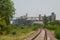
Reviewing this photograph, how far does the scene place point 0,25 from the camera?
3609 centimetres

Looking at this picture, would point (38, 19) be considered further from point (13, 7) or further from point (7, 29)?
point (7, 29)

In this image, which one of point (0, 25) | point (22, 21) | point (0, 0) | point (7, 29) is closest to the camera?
point (0, 25)

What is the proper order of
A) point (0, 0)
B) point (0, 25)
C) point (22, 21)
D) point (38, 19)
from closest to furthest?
point (0, 25), point (0, 0), point (22, 21), point (38, 19)

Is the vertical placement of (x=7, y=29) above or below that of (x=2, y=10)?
below

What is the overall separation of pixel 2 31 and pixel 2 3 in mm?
9844

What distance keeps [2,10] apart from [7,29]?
7.57 m

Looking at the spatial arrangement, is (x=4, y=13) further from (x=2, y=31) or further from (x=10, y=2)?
(x=2, y=31)

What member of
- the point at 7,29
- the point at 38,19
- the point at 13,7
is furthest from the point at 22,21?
the point at 7,29

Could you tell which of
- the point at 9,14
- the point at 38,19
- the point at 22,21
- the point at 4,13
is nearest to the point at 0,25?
the point at 4,13

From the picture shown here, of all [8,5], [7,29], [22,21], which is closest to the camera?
[7,29]

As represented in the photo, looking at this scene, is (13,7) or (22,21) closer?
(13,7)

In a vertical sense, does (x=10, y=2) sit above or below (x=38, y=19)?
above

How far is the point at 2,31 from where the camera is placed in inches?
1468

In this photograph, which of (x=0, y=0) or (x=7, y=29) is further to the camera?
(x=0, y=0)
